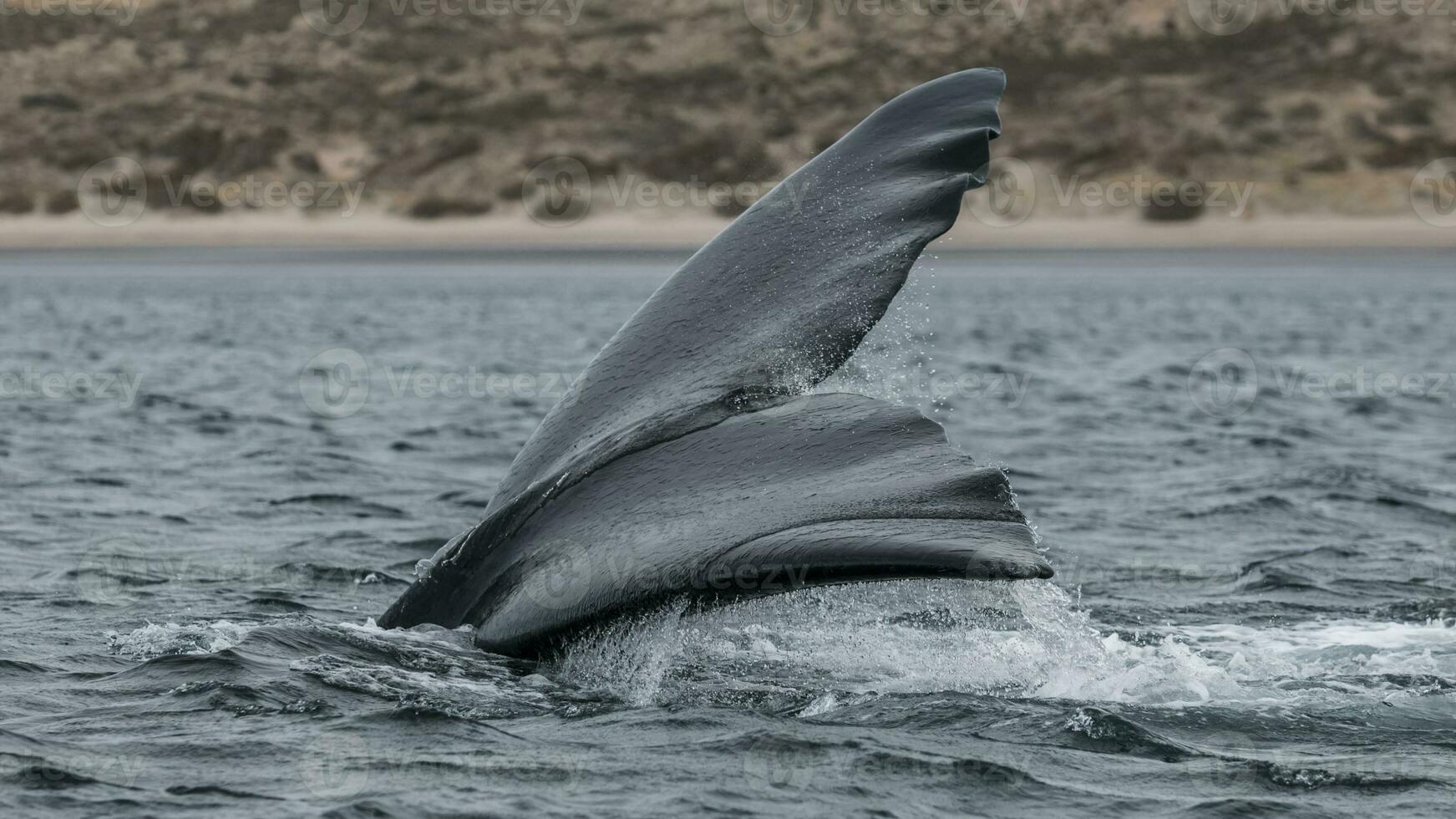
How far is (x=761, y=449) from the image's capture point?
534cm

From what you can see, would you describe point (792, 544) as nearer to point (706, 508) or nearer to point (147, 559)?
point (706, 508)

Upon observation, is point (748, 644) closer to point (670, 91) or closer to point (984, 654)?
point (984, 654)

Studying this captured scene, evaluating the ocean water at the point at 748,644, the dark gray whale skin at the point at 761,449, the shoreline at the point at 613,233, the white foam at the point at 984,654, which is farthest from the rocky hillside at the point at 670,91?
the dark gray whale skin at the point at 761,449

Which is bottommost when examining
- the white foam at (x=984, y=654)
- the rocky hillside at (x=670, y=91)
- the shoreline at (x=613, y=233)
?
the white foam at (x=984, y=654)

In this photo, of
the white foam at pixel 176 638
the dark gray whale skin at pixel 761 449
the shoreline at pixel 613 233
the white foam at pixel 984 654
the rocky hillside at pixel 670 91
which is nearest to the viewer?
the dark gray whale skin at pixel 761 449

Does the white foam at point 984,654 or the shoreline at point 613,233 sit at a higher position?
the shoreline at point 613,233

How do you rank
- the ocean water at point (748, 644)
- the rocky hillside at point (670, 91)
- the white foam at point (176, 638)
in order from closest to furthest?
the ocean water at point (748, 644) → the white foam at point (176, 638) → the rocky hillside at point (670, 91)

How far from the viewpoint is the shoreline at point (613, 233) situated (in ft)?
182

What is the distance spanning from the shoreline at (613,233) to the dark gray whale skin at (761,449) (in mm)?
48230

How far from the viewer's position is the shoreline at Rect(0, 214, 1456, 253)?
5553cm

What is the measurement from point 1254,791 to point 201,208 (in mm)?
59272

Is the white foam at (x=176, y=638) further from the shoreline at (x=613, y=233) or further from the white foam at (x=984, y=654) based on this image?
the shoreline at (x=613, y=233)

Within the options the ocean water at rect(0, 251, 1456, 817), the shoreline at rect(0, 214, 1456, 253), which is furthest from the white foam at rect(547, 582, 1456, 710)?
the shoreline at rect(0, 214, 1456, 253)

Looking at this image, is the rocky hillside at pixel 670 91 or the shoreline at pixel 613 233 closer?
the shoreline at pixel 613 233
